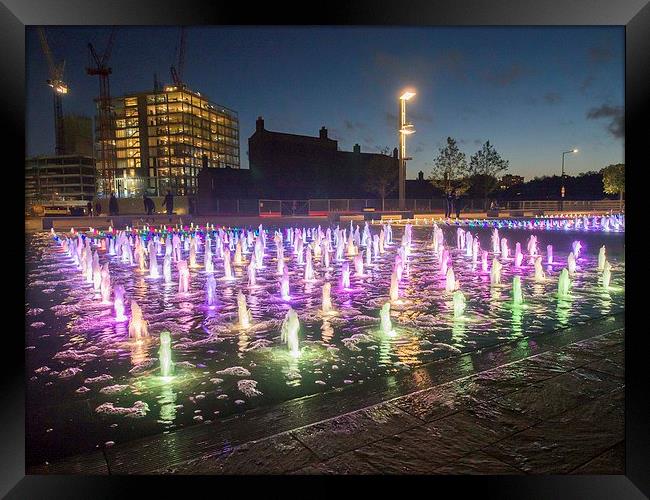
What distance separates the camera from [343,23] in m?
3.82

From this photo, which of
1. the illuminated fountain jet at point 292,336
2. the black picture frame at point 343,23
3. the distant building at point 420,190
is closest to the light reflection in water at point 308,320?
the illuminated fountain jet at point 292,336

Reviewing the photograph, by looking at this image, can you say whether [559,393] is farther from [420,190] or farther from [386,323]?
[420,190]

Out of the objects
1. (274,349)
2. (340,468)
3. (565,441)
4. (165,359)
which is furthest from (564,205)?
(340,468)

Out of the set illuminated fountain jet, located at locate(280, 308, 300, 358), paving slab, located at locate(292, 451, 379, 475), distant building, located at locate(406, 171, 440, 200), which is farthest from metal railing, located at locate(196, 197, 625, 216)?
paving slab, located at locate(292, 451, 379, 475)

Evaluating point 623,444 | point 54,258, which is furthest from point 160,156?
point 623,444

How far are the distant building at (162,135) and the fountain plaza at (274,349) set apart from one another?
10191cm

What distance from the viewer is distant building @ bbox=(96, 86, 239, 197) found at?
4422 inches

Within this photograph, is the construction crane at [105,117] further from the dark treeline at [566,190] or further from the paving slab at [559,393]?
the paving slab at [559,393]

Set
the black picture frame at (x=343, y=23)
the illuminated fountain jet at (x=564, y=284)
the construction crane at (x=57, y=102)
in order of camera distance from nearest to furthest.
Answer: the black picture frame at (x=343, y=23) < the illuminated fountain jet at (x=564, y=284) < the construction crane at (x=57, y=102)

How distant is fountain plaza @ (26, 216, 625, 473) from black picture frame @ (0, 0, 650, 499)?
0.57 metres

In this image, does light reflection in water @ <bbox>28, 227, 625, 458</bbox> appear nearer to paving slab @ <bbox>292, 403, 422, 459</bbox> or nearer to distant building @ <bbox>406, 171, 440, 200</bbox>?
paving slab @ <bbox>292, 403, 422, 459</bbox>

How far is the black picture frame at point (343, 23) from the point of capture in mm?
3629

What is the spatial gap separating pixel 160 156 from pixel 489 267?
113m

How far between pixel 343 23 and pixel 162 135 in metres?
122
